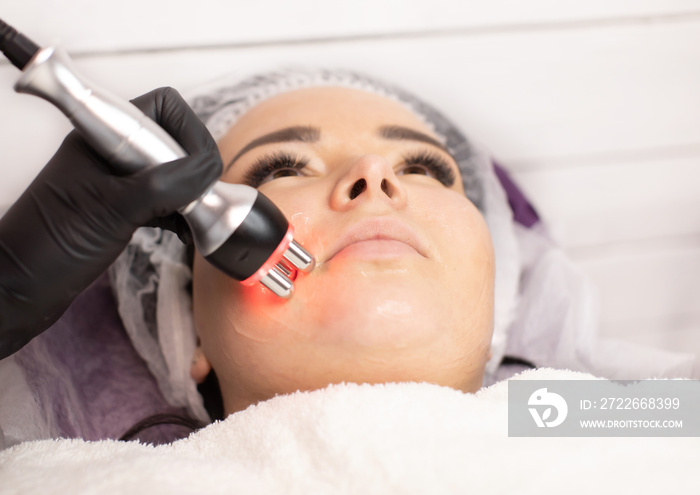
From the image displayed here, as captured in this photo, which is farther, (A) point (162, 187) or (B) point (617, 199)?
(B) point (617, 199)

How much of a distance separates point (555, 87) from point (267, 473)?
1104 millimetres

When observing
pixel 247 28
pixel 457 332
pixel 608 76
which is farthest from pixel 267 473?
pixel 608 76

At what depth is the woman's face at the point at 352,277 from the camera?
0.76 metres

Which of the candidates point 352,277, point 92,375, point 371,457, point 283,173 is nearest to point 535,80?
point 283,173

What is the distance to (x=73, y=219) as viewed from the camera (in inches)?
25.8

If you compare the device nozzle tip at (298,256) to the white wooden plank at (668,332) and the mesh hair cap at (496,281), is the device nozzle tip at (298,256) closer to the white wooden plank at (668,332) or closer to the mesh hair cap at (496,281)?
the mesh hair cap at (496,281)

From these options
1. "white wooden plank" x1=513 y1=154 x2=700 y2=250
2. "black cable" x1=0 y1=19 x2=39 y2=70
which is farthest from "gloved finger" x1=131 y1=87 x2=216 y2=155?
"white wooden plank" x1=513 y1=154 x2=700 y2=250

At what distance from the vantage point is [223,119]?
108 centimetres

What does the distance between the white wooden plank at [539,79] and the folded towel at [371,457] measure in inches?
29.6

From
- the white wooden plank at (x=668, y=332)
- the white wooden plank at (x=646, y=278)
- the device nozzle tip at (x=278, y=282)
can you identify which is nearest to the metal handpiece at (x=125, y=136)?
the device nozzle tip at (x=278, y=282)

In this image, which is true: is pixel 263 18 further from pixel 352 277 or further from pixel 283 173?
pixel 352 277

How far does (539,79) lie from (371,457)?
102 centimetres

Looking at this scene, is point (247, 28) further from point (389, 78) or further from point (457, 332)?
point (457, 332)

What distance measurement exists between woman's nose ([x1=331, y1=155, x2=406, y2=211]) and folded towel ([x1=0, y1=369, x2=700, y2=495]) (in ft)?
0.81
